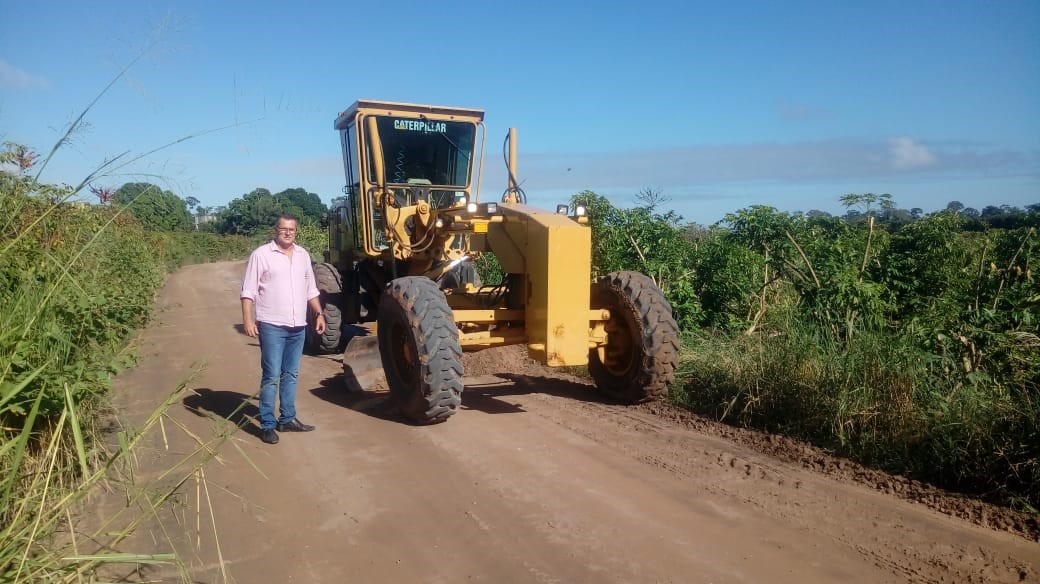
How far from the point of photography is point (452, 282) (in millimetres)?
8336

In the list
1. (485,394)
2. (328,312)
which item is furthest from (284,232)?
(328,312)

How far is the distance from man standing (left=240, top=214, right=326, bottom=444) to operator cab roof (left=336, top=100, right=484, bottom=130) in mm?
2815

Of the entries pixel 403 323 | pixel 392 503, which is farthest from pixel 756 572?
pixel 403 323

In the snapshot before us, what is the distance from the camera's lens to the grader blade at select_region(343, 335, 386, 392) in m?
7.32

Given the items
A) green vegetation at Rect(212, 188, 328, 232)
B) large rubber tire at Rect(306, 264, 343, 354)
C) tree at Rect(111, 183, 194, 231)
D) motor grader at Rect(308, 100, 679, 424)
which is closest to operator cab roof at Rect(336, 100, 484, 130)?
motor grader at Rect(308, 100, 679, 424)

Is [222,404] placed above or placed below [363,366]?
below

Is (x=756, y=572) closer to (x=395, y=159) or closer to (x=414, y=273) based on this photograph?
(x=414, y=273)

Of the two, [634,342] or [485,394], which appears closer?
[634,342]

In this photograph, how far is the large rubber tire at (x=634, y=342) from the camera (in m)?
6.37


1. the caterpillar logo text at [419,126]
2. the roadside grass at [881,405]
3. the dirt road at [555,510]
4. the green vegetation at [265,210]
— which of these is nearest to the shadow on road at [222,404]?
the dirt road at [555,510]

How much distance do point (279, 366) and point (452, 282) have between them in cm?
291

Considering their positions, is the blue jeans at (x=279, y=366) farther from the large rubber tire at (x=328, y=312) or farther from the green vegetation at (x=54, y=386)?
the large rubber tire at (x=328, y=312)

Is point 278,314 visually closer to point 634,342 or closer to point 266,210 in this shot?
point 634,342

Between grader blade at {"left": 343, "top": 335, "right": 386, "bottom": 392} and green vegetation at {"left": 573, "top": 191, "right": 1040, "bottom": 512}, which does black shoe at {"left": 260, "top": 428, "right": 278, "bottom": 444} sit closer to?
grader blade at {"left": 343, "top": 335, "right": 386, "bottom": 392}
